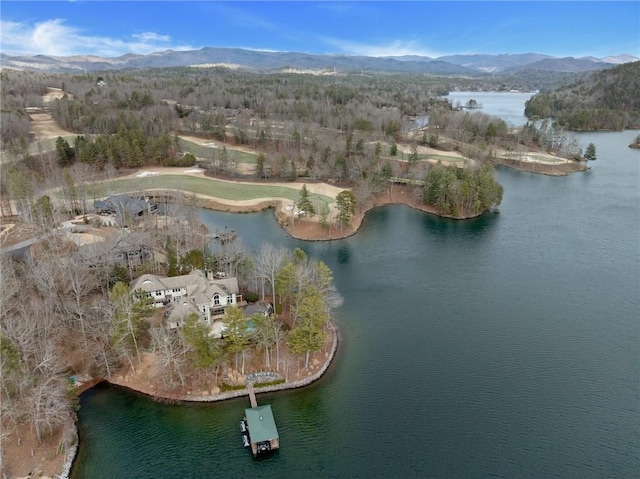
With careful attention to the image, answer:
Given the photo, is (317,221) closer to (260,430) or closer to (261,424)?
(261,424)

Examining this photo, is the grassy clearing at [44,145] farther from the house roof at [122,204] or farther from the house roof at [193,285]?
the house roof at [193,285]

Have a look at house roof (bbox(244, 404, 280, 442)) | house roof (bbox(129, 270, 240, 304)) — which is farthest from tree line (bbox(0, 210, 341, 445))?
house roof (bbox(244, 404, 280, 442))

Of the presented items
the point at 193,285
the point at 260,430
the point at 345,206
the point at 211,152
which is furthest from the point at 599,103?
the point at 260,430

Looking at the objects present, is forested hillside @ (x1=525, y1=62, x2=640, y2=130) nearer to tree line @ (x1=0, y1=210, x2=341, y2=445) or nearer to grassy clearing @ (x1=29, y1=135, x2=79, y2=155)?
tree line @ (x1=0, y1=210, x2=341, y2=445)

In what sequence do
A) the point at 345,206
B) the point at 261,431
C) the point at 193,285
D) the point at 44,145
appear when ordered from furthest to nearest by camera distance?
the point at 44,145, the point at 345,206, the point at 193,285, the point at 261,431

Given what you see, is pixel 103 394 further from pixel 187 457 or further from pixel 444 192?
pixel 444 192

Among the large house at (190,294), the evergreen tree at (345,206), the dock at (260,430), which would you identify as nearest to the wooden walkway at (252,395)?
the dock at (260,430)
